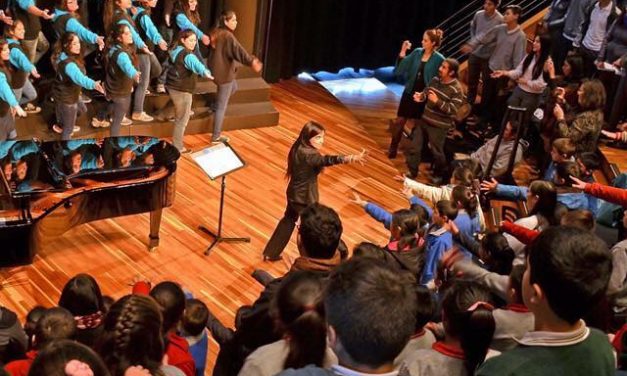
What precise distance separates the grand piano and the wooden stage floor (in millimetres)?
498

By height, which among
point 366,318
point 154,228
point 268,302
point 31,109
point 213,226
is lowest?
point 213,226

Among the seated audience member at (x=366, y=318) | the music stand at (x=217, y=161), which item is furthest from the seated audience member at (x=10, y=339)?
the music stand at (x=217, y=161)

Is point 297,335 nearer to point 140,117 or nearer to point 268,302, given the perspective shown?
point 268,302

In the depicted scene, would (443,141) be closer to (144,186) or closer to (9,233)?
(144,186)

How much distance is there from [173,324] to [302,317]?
943mm

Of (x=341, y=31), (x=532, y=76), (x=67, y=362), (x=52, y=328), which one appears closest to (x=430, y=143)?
(x=532, y=76)

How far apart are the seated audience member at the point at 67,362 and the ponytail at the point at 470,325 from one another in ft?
3.65

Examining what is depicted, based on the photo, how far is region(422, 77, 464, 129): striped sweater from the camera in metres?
6.76

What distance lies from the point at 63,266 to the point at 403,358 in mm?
3448

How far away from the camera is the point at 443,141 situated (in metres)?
7.16

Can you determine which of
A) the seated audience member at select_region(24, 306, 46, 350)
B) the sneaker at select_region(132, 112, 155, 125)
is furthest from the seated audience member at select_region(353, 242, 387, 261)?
the sneaker at select_region(132, 112, 155, 125)

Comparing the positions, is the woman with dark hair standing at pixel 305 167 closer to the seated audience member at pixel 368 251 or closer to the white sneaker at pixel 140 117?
the seated audience member at pixel 368 251

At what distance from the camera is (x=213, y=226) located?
621cm

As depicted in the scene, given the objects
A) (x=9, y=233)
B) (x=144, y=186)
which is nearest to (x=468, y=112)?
(x=144, y=186)
